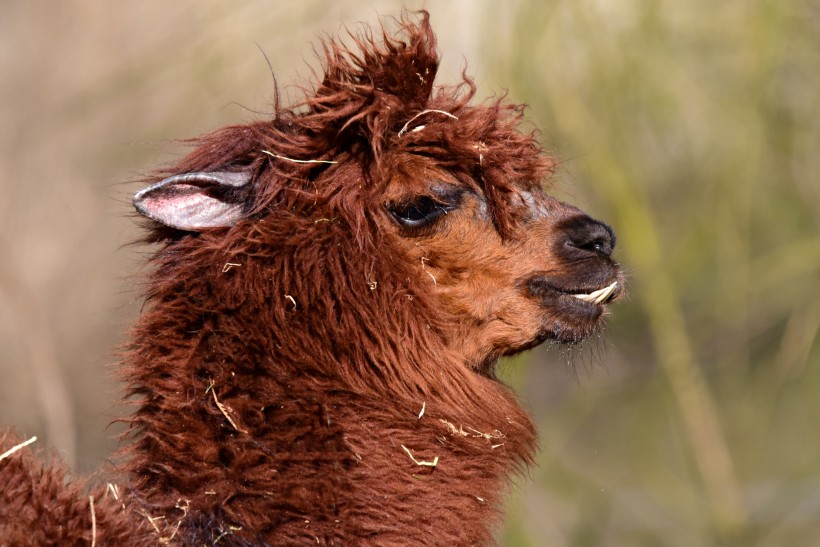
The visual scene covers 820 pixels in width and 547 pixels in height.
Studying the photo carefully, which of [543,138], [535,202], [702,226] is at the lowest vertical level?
[702,226]

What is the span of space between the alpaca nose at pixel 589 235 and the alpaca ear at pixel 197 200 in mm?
910

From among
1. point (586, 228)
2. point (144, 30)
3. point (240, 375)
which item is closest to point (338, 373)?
point (240, 375)

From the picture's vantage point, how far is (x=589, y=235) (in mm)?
2949

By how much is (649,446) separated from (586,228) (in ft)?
20.2

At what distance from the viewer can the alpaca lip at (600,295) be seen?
2.94 meters

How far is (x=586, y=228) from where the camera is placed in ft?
9.69

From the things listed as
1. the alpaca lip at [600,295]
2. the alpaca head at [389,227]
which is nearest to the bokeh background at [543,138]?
the alpaca lip at [600,295]

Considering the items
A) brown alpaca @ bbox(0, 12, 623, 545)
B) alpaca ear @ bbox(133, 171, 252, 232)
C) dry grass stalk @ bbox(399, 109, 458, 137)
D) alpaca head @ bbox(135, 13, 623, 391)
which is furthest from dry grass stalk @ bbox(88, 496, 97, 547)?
dry grass stalk @ bbox(399, 109, 458, 137)

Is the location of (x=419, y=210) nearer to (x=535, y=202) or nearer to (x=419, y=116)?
(x=419, y=116)

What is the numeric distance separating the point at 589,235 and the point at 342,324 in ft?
2.61

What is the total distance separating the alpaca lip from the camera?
9.64ft

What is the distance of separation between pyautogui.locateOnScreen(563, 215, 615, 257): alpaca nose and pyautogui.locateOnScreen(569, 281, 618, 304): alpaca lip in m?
0.10

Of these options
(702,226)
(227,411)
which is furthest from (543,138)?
(227,411)

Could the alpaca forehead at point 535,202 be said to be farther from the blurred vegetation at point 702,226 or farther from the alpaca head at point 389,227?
the blurred vegetation at point 702,226
